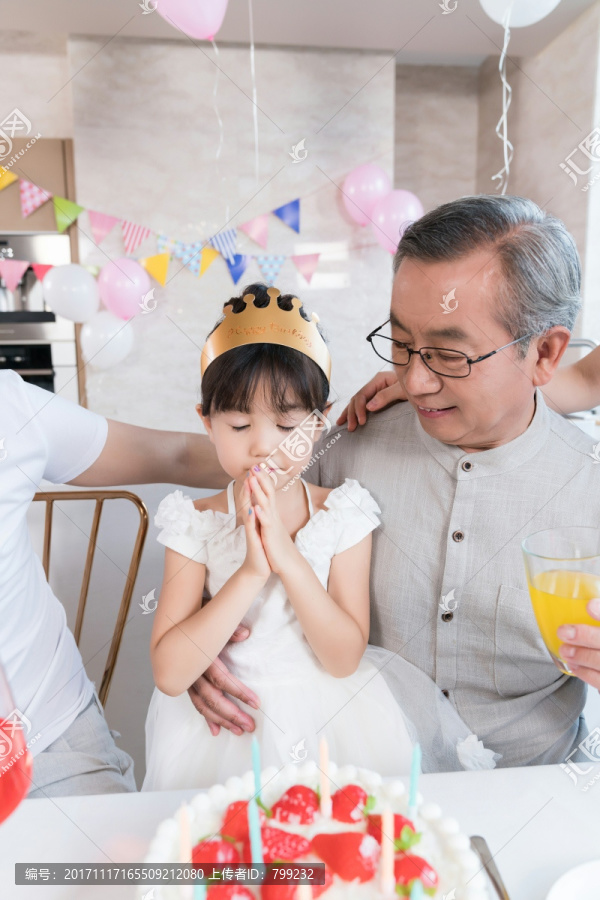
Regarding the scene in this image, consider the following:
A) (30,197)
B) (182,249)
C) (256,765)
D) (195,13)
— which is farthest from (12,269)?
(256,765)

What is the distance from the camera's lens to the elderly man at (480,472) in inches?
43.8

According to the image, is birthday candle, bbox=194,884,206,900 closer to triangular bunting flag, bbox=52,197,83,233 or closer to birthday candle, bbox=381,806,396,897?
birthday candle, bbox=381,806,396,897

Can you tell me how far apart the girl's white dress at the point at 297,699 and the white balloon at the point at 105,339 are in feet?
9.42

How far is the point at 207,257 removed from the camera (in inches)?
163

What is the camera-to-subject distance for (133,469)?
4.69 feet

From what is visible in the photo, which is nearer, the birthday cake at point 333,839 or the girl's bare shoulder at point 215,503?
the birthday cake at point 333,839

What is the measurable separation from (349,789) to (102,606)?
1.11 metres

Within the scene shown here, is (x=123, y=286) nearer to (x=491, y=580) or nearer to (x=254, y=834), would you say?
(x=491, y=580)

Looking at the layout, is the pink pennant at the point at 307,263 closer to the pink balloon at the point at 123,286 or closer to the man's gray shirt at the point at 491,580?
the pink balloon at the point at 123,286

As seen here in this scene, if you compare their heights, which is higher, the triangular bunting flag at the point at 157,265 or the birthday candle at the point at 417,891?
the triangular bunting flag at the point at 157,265

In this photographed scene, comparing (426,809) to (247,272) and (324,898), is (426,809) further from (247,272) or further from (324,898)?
(247,272)

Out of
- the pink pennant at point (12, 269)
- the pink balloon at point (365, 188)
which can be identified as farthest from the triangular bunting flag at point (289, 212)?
the pink pennant at point (12, 269)

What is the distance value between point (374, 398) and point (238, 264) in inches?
116

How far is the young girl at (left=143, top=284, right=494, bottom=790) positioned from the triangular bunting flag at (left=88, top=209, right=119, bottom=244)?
314 cm
